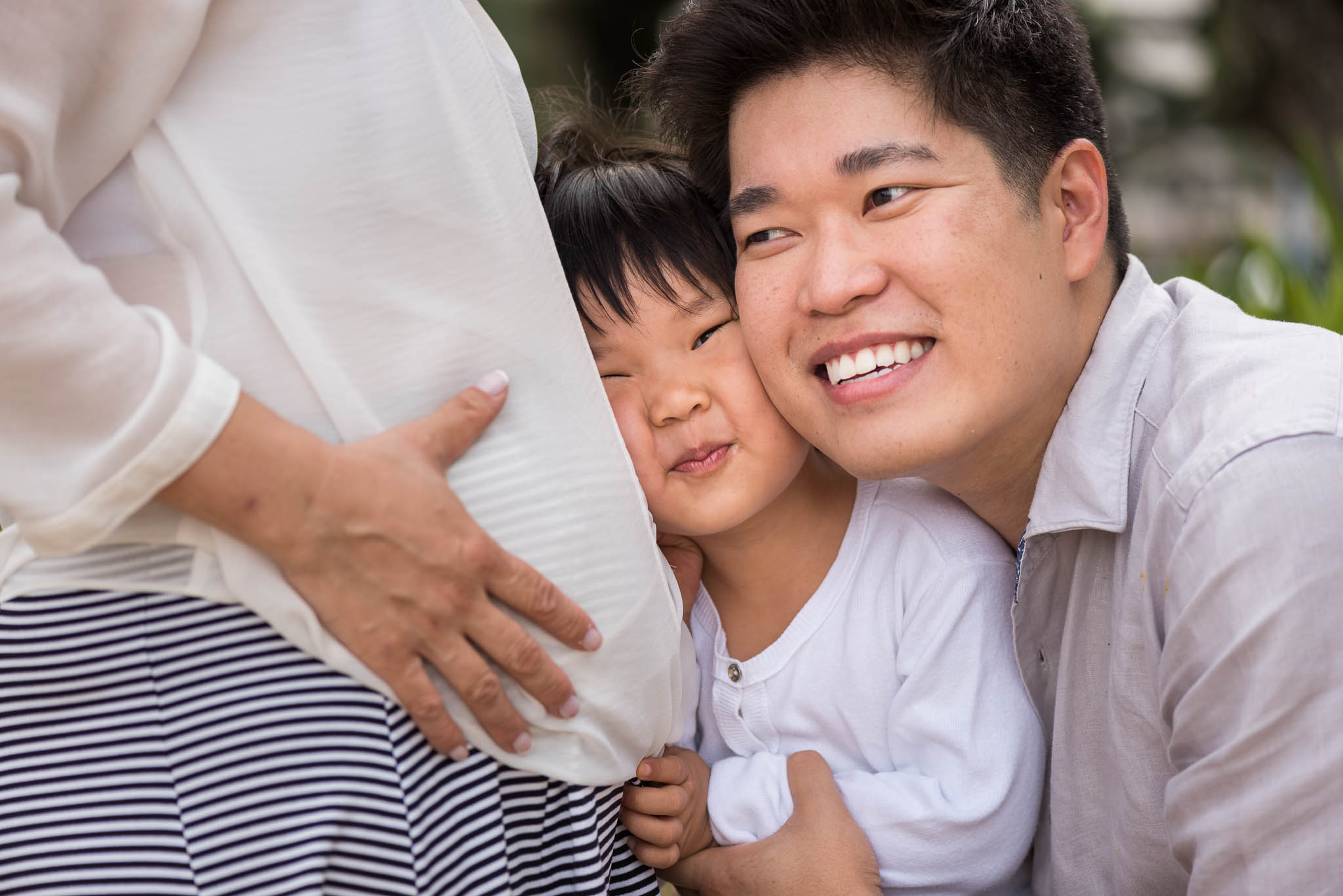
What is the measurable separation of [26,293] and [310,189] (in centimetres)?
33

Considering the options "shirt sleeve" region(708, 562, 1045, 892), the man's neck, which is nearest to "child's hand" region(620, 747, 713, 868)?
"shirt sleeve" region(708, 562, 1045, 892)

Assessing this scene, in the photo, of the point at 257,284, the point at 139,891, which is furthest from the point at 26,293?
the point at 139,891

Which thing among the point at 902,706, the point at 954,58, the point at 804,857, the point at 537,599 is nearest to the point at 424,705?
the point at 537,599

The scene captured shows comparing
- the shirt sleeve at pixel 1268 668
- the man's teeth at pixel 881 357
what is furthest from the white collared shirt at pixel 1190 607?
the man's teeth at pixel 881 357

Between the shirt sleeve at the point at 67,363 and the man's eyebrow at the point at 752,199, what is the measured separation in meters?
0.99

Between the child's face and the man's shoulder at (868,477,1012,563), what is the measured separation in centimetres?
24

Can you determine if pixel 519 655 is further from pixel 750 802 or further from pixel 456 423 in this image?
pixel 750 802

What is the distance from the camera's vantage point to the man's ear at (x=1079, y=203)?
6.59 feet

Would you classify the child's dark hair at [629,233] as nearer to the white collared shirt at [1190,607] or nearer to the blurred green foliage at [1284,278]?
the white collared shirt at [1190,607]

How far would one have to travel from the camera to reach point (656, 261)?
216cm

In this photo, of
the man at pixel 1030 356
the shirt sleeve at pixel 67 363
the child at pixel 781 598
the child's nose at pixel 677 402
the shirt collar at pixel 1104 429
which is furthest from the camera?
the child's nose at pixel 677 402

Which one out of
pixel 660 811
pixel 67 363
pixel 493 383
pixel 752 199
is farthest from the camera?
pixel 752 199

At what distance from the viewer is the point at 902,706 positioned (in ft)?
6.62

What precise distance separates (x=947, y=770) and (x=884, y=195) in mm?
931
